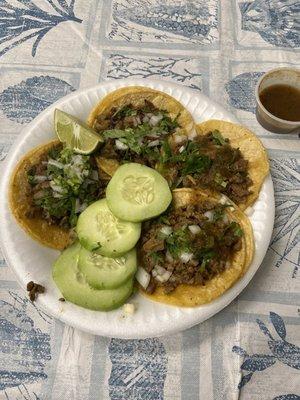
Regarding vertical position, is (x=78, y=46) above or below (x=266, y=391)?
above

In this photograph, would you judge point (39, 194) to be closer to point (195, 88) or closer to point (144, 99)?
point (144, 99)

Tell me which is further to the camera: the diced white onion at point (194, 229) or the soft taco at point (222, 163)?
the soft taco at point (222, 163)

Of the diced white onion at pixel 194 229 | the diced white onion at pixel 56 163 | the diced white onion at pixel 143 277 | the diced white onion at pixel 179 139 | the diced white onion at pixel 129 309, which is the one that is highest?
the diced white onion at pixel 179 139

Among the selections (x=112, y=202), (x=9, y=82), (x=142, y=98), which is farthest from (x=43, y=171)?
(x=9, y=82)

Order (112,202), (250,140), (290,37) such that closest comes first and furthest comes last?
1. (112,202)
2. (250,140)
3. (290,37)

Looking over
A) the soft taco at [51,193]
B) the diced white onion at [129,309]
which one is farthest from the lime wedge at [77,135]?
the diced white onion at [129,309]

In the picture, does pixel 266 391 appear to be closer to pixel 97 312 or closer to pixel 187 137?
pixel 97 312

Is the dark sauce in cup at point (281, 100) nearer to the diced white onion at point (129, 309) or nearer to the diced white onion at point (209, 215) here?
the diced white onion at point (209, 215)
